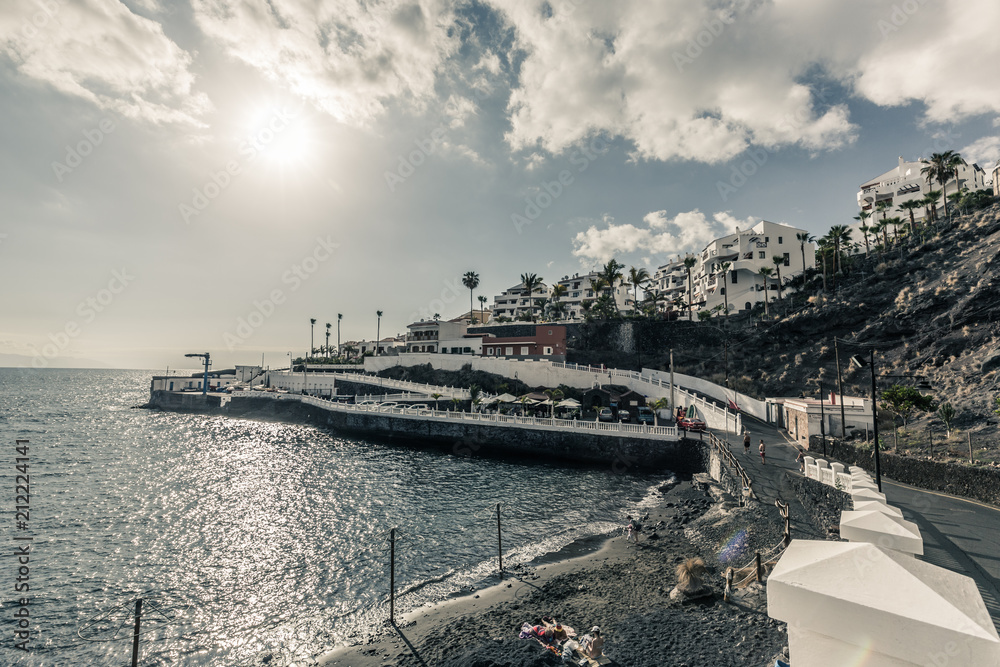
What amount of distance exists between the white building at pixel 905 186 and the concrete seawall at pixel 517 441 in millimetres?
72248

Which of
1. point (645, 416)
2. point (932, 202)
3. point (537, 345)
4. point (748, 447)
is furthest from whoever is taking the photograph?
point (537, 345)

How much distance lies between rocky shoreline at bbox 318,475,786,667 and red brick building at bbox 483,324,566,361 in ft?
157

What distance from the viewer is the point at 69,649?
1511cm

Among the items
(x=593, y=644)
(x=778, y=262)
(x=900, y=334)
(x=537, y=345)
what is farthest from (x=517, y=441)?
(x=778, y=262)

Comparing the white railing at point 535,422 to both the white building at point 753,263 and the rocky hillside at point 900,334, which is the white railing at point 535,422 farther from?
the white building at point 753,263

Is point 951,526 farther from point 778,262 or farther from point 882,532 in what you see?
point 778,262

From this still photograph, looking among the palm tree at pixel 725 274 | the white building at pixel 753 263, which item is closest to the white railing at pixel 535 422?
the white building at pixel 753 263

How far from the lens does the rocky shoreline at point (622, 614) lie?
483 inches

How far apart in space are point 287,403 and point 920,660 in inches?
3172

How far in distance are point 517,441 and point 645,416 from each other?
1312 centimetres

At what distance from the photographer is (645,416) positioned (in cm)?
4322

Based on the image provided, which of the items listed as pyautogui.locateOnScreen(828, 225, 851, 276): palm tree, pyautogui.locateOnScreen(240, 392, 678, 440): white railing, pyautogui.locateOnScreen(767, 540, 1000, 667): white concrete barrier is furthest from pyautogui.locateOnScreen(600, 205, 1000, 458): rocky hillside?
pyautogui.locateOnScreen(767, 540, 1000, 667): white concrete barrier

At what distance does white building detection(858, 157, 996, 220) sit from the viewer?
241 feet

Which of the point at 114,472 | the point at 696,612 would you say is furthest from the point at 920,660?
the point at 114,472
